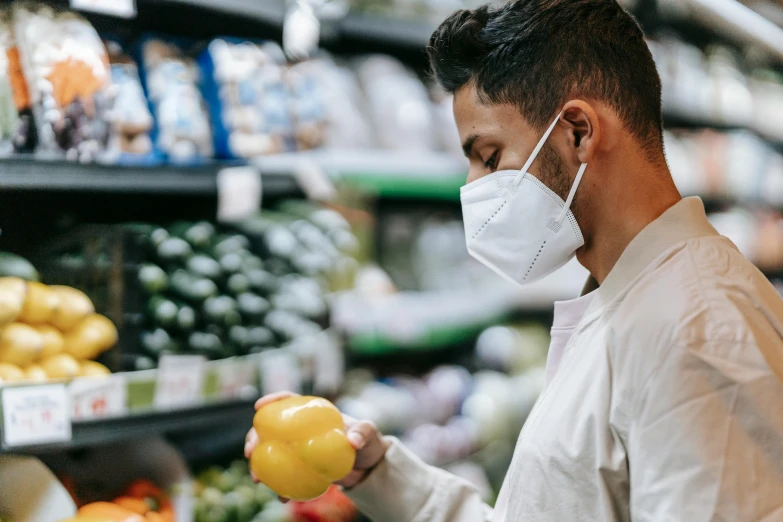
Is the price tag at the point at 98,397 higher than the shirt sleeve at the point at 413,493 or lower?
higher

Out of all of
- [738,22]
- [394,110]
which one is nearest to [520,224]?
[394,110]

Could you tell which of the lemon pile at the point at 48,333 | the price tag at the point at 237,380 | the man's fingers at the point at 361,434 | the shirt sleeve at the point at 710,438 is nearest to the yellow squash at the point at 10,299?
the lemon pile at the point at 48,333

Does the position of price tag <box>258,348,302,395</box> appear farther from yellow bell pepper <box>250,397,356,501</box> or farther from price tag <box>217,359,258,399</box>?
yellow bell pepper <box>250,397,356,501</box>

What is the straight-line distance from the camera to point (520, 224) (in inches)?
53.7

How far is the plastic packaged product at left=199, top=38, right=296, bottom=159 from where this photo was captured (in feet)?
6.75

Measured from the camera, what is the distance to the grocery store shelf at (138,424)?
1.50 m

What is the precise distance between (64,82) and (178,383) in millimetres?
687

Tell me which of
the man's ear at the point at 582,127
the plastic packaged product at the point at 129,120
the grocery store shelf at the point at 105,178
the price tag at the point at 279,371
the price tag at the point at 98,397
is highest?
the man's ear at the point at 582,127

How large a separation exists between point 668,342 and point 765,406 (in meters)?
0.14

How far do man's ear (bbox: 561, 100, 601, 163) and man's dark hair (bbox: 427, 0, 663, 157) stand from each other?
4cm

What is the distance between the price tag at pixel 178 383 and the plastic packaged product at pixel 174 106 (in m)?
0.50

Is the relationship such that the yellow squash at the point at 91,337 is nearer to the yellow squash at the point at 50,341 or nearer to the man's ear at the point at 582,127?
the yellow squash at the point at 50,341

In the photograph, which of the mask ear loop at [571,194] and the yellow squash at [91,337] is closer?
the mask ear loop at [571,194]

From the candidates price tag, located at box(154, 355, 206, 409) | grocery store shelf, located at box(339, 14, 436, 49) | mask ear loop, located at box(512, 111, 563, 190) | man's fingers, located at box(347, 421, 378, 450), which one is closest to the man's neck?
mask ear loop, located at box(512, 111, 563, 190)
